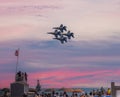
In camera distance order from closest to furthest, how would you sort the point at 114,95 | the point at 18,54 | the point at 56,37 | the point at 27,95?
the point at 114,95, the point at 27,95, the point at 18,54, the point at 56,37

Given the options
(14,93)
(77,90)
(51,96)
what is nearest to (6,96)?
(14,93)

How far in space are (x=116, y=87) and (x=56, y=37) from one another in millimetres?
35723

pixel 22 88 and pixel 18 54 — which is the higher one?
pixel 18 54

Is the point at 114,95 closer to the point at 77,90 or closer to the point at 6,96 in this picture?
the point at 6,96

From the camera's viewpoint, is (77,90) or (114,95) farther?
(77,90)

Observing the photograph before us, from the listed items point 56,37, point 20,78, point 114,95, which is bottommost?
point 114,95

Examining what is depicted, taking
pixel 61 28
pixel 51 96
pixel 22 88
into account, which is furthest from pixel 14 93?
pixel 61 28

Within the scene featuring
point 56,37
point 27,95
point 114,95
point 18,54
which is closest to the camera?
point 114,95

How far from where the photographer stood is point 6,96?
59.2 metres

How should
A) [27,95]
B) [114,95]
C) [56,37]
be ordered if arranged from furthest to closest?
[56,37] → [27,95] → [114,95]

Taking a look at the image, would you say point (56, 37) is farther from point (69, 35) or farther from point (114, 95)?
point (114, 95)

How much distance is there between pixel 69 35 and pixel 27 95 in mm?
18497

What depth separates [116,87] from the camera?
33.9m

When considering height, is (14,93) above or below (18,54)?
below
